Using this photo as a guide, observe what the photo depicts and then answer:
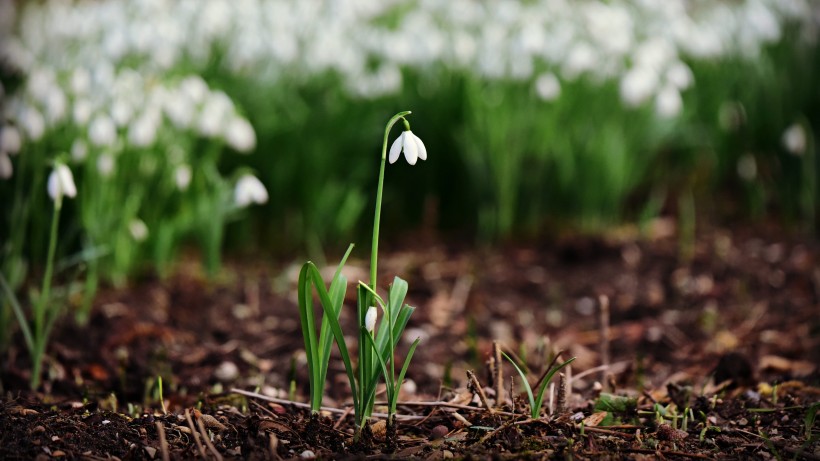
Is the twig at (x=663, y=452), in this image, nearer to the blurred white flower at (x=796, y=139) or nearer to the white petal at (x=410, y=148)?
the white petal at (x=410, y=148)

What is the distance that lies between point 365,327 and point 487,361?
0.54 metres

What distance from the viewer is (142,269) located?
3619 mm

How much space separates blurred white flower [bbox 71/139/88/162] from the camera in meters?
3.15

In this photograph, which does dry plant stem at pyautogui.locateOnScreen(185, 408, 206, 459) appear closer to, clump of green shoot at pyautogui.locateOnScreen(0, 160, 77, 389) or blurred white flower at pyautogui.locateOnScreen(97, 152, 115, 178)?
clump of green shoot at pyautogui.locateOnScreen(0, 160, 77, 389)

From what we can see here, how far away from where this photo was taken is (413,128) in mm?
4277

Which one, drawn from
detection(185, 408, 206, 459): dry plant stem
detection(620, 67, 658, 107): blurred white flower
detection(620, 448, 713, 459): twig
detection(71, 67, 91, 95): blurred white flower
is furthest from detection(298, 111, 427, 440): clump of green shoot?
detection(620, 67, 658, 107): blurred white flower

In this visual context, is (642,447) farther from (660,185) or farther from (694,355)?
(660,185)

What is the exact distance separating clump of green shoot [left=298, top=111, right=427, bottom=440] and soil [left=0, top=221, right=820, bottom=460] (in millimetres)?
91

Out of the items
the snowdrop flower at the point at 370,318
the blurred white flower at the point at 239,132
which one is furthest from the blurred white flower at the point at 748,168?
the snowdrop flower at the point at 370,318

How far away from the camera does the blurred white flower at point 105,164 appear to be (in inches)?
124

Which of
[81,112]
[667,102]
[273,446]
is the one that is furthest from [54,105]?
[667,102]

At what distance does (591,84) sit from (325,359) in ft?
10.1

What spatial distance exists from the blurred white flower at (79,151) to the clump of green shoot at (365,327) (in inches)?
68.6

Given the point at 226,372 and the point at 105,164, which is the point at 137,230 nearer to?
the point at 105,164
